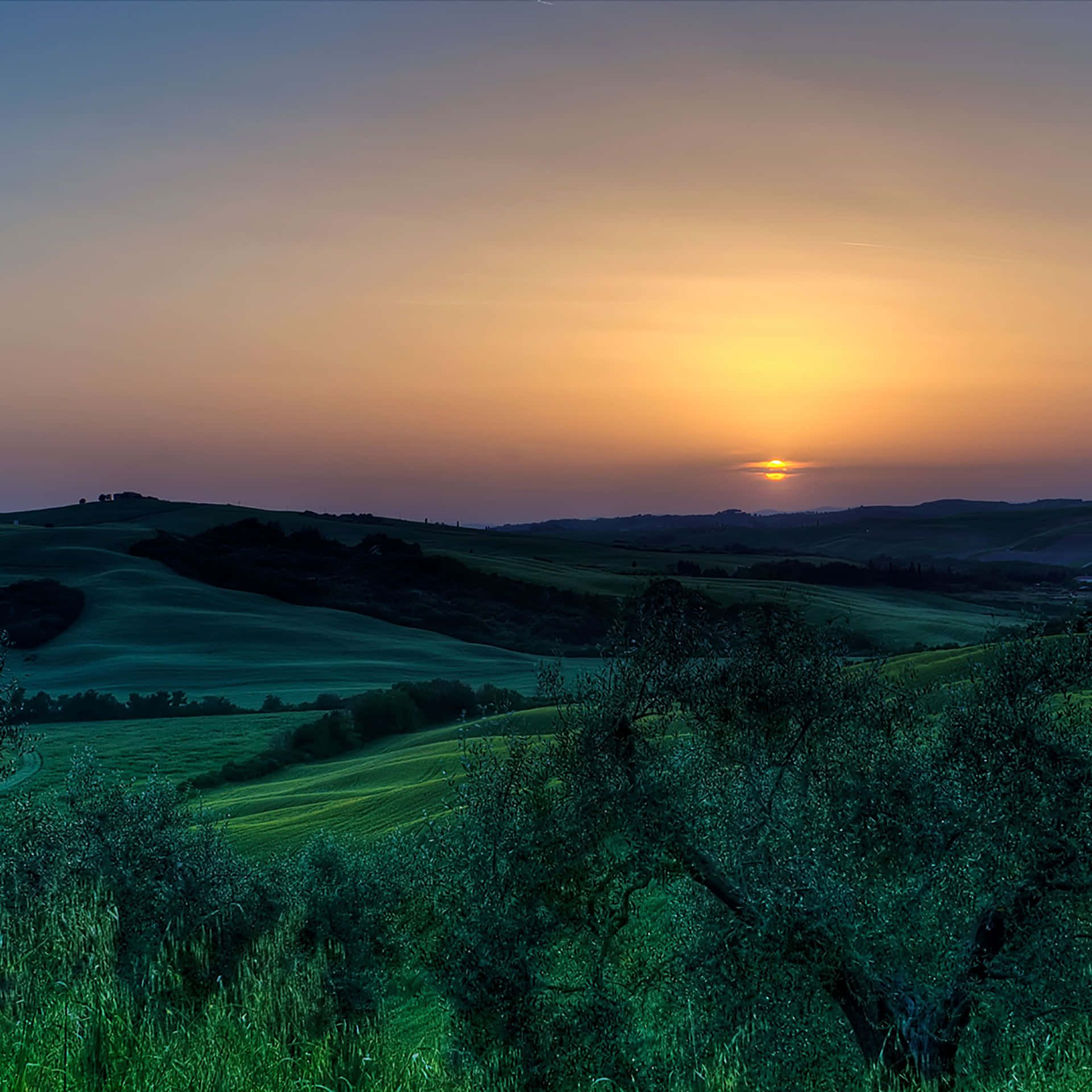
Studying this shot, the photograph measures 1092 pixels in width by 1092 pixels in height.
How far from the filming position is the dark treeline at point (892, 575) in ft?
509

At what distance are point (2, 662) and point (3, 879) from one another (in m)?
4.88

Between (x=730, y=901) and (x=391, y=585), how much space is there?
5905 inches

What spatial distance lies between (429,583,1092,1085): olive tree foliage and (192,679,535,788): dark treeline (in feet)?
150

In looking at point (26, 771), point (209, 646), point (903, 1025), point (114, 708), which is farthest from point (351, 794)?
point (209, 646)

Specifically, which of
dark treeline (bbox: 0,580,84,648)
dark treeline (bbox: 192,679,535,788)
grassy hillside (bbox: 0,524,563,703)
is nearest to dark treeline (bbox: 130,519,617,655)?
grassy hillside (bbox: 0,524,563,703)

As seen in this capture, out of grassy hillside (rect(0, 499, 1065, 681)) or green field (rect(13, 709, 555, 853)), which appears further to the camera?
grassy hillside (rect(0, 499, 1065, 681))

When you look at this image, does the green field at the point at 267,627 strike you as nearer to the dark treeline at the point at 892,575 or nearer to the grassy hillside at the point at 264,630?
the grassy hillside at the point at 264,630

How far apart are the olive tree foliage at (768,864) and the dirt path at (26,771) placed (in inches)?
1821

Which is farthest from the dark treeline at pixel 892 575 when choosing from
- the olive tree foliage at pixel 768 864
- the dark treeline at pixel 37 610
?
the olive tree foliage at pixel 768 864

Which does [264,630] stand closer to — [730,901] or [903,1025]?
[730,901]

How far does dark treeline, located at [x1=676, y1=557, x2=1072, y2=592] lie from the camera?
155250 millimetres

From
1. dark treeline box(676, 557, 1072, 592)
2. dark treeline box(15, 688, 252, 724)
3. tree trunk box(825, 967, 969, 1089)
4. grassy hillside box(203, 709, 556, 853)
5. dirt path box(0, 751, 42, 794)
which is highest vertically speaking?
tree trunk box(825, 967, 969, 1089)

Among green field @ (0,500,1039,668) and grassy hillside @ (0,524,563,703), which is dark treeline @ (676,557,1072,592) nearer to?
green field @ (0,500,1039,668)

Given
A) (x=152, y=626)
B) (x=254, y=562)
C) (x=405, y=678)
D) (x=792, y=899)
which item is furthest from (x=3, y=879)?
(x=254, y=562)
